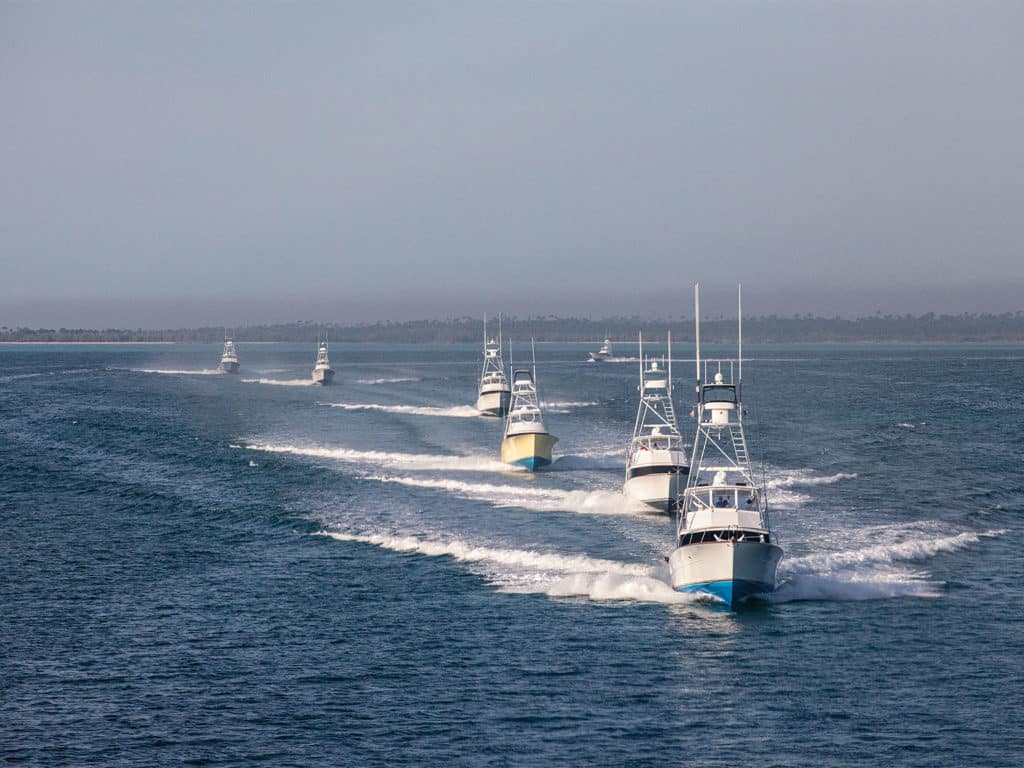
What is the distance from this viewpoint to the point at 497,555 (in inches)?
2093

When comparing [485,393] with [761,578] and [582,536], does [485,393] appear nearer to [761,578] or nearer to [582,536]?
[582,536]

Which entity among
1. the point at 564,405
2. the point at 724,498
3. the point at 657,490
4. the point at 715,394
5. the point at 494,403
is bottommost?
the point at 564,405

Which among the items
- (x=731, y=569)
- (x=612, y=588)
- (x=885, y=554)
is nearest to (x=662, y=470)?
(x=885, y=554)

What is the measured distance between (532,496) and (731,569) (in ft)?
96.0

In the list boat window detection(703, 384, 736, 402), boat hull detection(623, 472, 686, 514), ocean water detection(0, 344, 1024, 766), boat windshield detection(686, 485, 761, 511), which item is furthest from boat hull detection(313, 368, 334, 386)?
boat windshield detection(686, 485, 761, 511)

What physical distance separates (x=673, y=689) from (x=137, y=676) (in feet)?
56.1

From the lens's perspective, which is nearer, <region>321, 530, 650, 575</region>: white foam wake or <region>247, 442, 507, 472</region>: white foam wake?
<region>321, 530, 650, 575</region>: white foam wake

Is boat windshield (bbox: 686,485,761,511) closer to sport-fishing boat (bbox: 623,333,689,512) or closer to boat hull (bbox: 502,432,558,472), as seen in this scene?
sport-fishing boat (bbox: 623,333,689,512)

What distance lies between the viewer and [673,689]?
34.2m

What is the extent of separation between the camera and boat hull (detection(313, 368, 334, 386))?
196m

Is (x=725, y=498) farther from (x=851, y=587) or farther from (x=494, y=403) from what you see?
(x=494, y=403)

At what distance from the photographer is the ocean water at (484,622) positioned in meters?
30.6

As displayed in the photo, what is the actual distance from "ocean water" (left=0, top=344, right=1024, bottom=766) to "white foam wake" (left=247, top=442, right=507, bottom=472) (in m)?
0.91

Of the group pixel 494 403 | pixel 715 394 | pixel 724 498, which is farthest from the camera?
→ pixel 494 403
